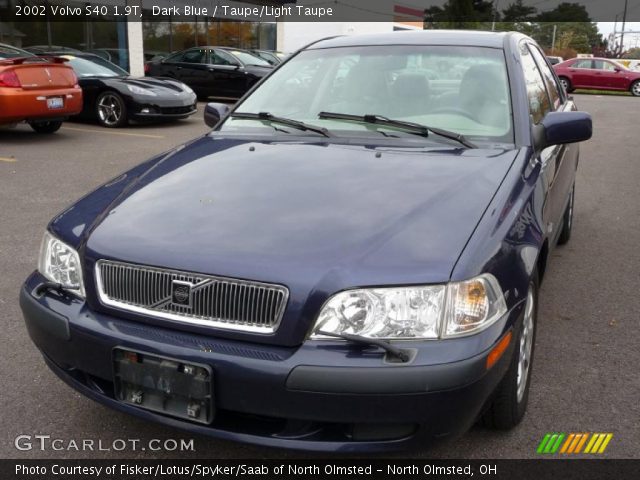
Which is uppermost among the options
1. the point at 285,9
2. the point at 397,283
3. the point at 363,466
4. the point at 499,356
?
the point at 285,9

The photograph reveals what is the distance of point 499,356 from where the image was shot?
219 cm

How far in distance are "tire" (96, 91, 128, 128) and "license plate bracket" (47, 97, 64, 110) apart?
5.25 ft

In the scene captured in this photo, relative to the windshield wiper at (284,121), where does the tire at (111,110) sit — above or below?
below

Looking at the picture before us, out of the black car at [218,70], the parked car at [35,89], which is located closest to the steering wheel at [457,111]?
the parked car at [35,89]

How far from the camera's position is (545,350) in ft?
11.4

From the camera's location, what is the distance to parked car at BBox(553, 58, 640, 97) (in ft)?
85.6

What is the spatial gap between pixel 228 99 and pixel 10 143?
779cm

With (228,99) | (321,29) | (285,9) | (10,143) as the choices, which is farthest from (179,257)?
(321,29)

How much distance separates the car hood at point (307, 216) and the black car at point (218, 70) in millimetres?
12839

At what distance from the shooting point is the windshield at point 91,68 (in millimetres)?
11453

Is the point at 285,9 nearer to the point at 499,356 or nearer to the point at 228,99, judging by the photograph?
the point at 228,99

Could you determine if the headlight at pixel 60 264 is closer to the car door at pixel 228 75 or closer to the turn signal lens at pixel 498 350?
the turn signal lens at pixel 498 350

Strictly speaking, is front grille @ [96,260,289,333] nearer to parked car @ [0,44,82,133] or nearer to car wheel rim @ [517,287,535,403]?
car wheel rim @ [517,287,535,403]

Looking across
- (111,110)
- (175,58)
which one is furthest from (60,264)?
(175,58)
